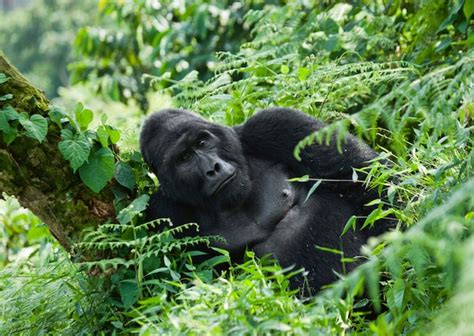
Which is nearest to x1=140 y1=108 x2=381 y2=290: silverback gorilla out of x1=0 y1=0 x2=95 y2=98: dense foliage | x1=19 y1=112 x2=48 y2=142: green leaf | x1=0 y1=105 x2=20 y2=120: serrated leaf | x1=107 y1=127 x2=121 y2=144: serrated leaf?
x1=107 y1=127 x2=121 y2=144: serrated leaf

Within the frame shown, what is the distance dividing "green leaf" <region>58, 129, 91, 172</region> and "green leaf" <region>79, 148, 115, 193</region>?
0.17ft

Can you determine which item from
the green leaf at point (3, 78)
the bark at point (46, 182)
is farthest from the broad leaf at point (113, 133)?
the green leaf at point (3, 78)

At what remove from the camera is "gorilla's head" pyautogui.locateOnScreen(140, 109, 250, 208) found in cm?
391

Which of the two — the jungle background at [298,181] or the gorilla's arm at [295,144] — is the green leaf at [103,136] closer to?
the jungle background at [298,181]

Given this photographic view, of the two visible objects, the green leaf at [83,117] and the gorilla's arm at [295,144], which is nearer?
the green leaf at [83,117]

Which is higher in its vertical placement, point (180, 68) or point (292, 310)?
point (292, 310)

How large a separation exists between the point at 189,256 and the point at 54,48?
20.7 m

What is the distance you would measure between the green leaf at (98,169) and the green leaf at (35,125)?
0.72 ft

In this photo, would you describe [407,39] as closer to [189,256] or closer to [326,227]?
[326,227]

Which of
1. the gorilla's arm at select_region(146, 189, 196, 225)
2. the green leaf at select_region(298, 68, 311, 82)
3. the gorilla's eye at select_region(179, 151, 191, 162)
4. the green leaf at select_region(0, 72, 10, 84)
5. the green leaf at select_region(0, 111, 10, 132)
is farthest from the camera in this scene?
the green leaf at select_region(298, 68, 311, 82)

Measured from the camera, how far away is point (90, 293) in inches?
140

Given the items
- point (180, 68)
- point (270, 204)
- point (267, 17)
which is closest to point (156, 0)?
point (180, 68)

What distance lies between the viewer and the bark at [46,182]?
12.1 ft

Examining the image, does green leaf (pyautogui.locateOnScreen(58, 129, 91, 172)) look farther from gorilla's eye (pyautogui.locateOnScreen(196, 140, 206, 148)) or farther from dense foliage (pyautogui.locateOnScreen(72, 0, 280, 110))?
dense foliage (pyautogui.locateOnScreen(72, 0, 280, 110))
